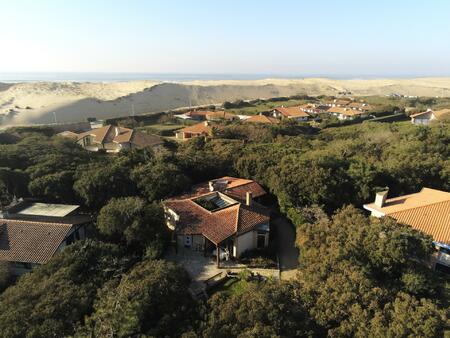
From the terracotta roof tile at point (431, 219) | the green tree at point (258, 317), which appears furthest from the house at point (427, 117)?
the green tree at point (258, 317)

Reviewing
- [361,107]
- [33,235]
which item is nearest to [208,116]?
[361,107]

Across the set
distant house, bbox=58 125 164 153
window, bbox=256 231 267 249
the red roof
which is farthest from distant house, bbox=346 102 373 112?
window, bbox=256 231 267 249

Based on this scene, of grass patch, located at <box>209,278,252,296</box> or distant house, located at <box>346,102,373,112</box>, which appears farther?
distant house, located at <box>346,102,373,112</box>

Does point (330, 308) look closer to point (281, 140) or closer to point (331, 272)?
point (331, 272)

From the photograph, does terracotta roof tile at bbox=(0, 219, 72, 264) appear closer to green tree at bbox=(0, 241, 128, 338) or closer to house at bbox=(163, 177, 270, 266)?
green tree at bbox=(0, 241, 128, 338)

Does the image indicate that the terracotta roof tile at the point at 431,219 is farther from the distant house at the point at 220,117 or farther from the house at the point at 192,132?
the distant house at the point at 220,117
